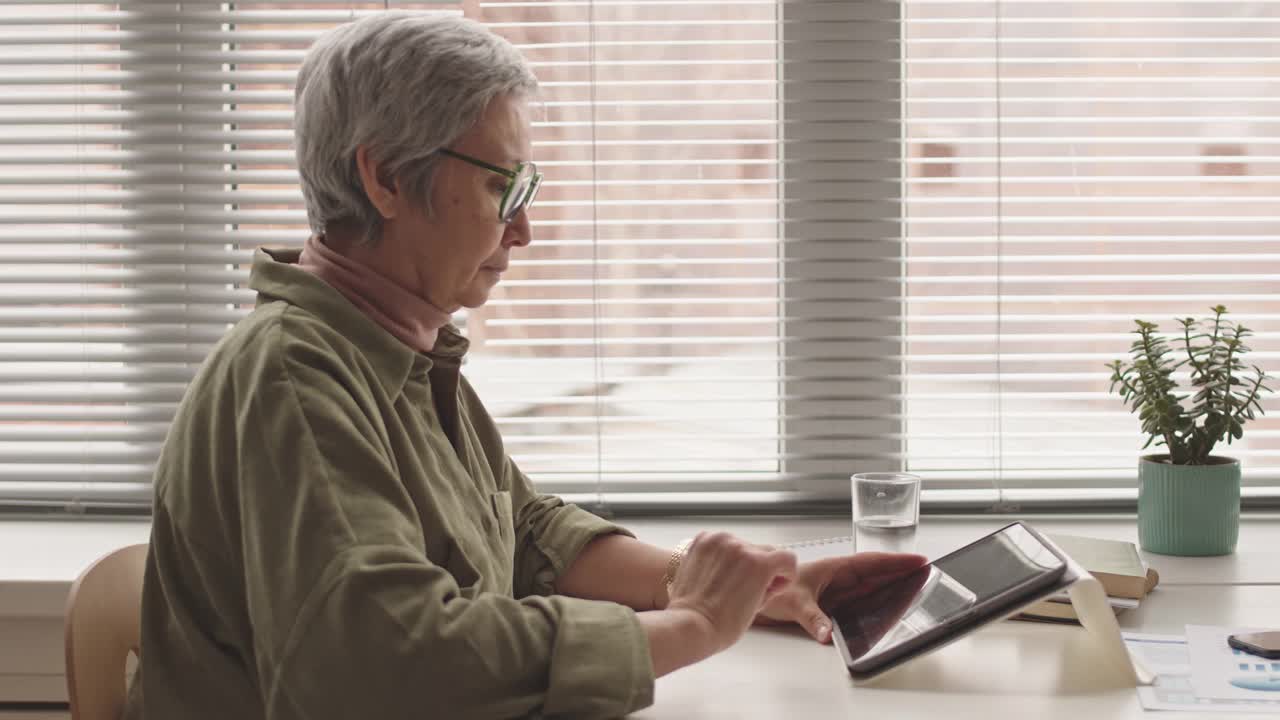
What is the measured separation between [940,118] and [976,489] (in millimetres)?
638

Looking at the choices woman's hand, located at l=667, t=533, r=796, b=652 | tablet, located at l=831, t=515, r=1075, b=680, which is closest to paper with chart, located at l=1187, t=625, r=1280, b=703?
tablet, located at l=831, t=515, r=1075, b=680

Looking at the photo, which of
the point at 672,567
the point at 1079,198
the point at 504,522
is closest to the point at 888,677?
the point at 672,567

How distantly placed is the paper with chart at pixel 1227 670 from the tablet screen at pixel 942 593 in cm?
20

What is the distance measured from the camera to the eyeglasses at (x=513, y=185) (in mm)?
1222

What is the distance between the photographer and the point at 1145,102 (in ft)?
6.72

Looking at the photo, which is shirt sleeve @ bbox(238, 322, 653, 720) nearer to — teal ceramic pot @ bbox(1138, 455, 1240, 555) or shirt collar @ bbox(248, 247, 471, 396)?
shirt collar @ bbox(248, 247, 471, 396)

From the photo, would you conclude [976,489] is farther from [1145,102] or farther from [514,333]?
[514,333]

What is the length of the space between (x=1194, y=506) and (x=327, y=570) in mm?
1291

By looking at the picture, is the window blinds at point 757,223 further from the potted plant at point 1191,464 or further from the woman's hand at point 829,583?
the woman's hand at point 829,583

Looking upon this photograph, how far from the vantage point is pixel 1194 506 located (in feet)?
5.73

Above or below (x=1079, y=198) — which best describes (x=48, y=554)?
below

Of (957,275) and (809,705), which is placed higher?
(957,275)

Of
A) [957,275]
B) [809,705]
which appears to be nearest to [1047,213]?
[957,275]

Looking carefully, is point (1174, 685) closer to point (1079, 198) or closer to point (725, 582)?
point (725, 582)
